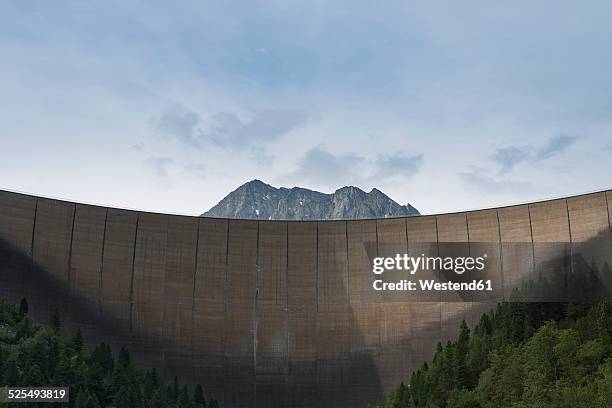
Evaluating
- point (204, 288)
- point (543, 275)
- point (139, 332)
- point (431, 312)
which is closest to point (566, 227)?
point (543, 275)

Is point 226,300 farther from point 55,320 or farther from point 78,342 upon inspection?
point 55,320

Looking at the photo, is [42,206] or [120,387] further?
[42,206]

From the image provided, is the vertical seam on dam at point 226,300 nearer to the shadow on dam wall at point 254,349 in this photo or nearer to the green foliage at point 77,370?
the shadow on dam wall at point 254,349

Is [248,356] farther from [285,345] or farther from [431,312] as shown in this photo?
[431,312]

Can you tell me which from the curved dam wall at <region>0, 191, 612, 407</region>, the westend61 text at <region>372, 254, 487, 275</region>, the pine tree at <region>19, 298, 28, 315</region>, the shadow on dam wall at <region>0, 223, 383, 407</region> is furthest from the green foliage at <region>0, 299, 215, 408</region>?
the westend61 text at <region>372, 254, 487, 275</region>

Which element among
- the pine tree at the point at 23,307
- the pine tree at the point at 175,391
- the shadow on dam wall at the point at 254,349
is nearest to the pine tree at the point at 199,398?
the shadow on dam wall at the point at 254,349

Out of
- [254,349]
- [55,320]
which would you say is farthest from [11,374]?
[254,349]
